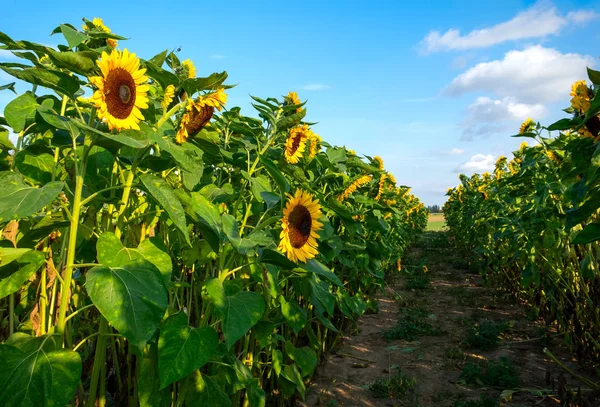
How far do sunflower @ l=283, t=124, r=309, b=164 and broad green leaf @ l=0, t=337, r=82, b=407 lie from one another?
57.1 inches

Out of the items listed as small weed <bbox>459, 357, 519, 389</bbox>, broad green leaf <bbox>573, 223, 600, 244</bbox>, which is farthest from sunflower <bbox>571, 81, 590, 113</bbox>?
small weed <bbox>459, 357, 519, 389</bbox>

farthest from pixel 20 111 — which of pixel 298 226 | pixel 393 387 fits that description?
pixel 393 387

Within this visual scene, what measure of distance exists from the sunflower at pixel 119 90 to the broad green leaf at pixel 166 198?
0.22m

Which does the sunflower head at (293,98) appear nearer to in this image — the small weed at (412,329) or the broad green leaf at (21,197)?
the broad green leaf at (21,197)

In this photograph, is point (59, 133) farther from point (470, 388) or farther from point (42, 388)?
point (470, 388)

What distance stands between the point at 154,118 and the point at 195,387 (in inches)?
37.9

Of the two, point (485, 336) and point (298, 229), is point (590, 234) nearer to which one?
point (298, 229)

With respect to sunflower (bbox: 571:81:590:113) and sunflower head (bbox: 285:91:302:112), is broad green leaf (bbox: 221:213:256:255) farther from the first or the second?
sunflower (bbox: 571:81:590:113)

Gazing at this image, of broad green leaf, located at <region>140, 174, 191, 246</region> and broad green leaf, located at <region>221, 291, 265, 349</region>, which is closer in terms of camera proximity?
broad green leaf, located at <region>140, 174, 191, 246</region>

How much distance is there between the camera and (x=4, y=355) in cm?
126

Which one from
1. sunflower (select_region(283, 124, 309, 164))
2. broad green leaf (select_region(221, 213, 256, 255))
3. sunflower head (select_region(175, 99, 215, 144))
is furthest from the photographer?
sunflower (select_region(283, 124, 309, 164))

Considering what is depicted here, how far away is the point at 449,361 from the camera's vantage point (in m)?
4.62

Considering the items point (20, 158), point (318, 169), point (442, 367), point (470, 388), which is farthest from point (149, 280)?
point (442, 367)

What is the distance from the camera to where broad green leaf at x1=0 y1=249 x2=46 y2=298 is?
4.72ft
